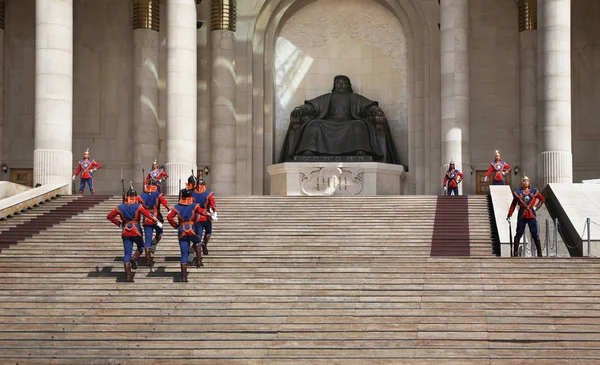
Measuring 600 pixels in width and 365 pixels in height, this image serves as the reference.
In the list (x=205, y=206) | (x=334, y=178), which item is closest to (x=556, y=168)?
(x=334, y=178)

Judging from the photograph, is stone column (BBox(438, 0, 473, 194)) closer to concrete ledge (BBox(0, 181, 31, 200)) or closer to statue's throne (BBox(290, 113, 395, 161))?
statue's throne (BBox(290, 113, 395, 161))

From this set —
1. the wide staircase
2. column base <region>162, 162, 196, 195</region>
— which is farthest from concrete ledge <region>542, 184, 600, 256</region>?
column base <region>162, 162, 196, 195</region>

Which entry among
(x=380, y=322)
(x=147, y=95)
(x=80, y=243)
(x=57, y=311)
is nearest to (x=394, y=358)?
(x=380, y=322)

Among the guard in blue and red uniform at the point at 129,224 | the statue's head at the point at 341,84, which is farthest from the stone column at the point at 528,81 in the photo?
the guard in blue and red uniform at the point at 129,224

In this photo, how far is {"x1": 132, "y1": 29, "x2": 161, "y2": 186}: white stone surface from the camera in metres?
43.6

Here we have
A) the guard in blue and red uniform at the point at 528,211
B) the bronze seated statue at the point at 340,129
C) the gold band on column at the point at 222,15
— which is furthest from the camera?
the gold band on column at the point at 222,15

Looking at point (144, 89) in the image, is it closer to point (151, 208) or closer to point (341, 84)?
point (341, 84)

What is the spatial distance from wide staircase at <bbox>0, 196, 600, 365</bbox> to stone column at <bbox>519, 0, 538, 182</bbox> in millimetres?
15107

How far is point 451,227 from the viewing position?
28.9 meters

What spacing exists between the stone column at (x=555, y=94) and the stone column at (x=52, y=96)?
49.1ft

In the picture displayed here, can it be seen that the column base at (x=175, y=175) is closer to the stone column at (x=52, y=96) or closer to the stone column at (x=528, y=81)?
the stone column at (x=52, y=96)

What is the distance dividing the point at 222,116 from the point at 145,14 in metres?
4.87

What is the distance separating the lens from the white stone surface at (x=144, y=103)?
43594 millimetres

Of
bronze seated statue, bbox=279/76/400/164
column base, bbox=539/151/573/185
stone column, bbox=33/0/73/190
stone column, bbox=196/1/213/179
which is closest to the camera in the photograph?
column base, bbox=539/151/573/185
